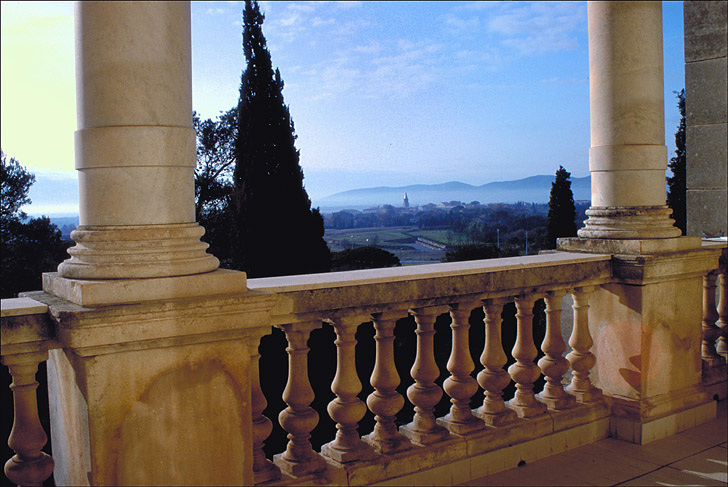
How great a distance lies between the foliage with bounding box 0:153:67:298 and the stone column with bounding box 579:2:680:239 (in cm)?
2141

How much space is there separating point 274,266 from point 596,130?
19437 mm

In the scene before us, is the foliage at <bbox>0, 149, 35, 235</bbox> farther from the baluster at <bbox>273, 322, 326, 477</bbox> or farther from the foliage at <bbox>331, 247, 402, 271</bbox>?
the baluster at <bbox>273, 322, 326, 477</bbox>

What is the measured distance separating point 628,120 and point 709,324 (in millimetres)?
2075

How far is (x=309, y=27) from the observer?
1673 inches

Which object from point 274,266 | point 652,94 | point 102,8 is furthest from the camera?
point 274,266

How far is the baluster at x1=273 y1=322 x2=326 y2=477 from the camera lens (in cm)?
346

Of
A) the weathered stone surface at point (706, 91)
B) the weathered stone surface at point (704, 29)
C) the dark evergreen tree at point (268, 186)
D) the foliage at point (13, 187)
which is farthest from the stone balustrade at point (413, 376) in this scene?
the foliage at point (13, 187)

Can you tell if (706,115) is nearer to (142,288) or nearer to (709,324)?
(709,324)

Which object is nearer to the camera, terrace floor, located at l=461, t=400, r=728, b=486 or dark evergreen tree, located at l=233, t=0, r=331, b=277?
terrace floor, located at l=461, t=400, r=728, b=486

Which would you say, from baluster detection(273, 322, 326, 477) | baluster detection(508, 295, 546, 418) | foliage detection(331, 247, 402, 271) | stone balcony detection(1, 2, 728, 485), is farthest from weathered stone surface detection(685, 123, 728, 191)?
foliage detection(331, 247, 402, 271)

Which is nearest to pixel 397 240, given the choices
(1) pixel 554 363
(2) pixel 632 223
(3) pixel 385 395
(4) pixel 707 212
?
(4) pixel 707 212

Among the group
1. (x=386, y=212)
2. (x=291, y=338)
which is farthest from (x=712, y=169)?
(x=386, y=212)

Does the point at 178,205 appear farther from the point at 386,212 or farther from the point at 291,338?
the point at 386,212

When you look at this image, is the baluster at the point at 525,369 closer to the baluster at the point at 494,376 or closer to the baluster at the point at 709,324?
the baluster at the point at 494,376
